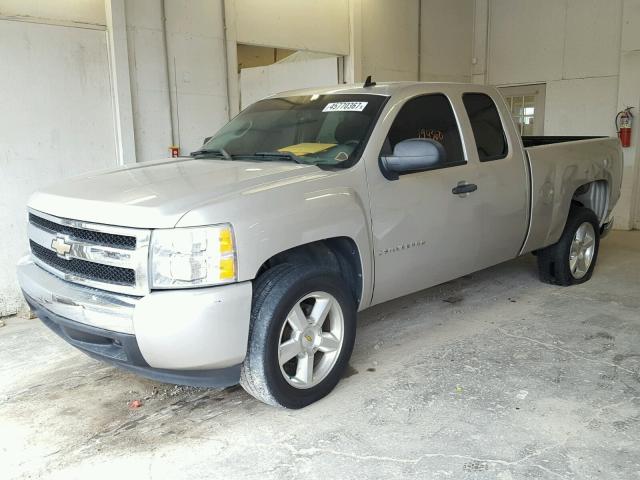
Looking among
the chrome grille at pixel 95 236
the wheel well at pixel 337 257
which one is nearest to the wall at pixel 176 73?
the chrome grille at pixel 95 236

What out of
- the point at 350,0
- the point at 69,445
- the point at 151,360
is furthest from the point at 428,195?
the point at 350,0

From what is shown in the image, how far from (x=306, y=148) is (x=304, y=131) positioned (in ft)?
0.81

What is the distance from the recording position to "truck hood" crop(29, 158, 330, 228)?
281 centimetres

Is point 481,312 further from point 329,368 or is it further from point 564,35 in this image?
point 564,35

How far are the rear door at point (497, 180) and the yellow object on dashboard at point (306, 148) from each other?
4.01ft

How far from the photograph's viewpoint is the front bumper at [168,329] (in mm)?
2696

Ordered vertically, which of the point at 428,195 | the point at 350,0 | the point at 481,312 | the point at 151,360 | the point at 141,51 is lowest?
the point at 481,312

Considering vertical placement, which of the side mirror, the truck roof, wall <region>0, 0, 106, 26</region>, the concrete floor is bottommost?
the concrete floor

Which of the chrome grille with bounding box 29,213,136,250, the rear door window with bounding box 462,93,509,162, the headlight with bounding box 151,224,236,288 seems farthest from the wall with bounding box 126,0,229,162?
the headlight with bounding box 151,224,236,288

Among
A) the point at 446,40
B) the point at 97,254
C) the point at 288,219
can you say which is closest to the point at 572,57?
the point at 446,40

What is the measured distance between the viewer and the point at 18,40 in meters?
5.11

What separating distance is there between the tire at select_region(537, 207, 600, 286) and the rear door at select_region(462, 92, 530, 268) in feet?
2.86

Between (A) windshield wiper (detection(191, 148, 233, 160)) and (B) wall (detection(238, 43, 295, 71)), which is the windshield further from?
(B) wall (detection(238, 43, 295, 71))

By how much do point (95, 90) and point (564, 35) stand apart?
7495 mm
